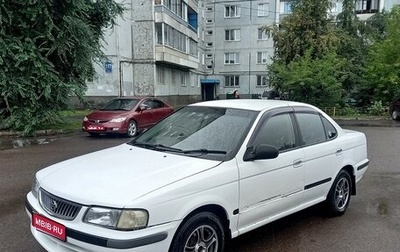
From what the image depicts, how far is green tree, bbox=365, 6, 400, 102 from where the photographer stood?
21.9 metres

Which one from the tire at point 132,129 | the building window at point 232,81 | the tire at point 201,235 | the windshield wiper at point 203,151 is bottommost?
the tire at point 132,129

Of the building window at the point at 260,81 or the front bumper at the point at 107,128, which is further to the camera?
the building window at the point at 260,81

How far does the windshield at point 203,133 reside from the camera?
347cm

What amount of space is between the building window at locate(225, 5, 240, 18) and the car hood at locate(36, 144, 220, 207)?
1671 inches

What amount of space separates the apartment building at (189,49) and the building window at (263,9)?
0.38ft

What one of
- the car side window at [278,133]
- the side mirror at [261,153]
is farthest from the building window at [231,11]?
the side mirror at [261,153]

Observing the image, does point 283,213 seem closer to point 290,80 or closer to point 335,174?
point 335,174

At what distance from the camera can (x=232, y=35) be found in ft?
144

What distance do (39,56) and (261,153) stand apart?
1067cm

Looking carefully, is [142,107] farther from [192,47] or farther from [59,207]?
[192,47]

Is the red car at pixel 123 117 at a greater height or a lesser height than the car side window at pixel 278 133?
lesser

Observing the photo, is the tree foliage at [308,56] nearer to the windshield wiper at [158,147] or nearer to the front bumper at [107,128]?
the front bumper at [107,128]

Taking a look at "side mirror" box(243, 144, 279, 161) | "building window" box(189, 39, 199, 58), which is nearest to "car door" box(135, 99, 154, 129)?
"side mirror" box(243, 144, 279, 161)

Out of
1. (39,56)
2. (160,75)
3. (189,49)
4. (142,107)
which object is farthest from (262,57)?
(39,56)
